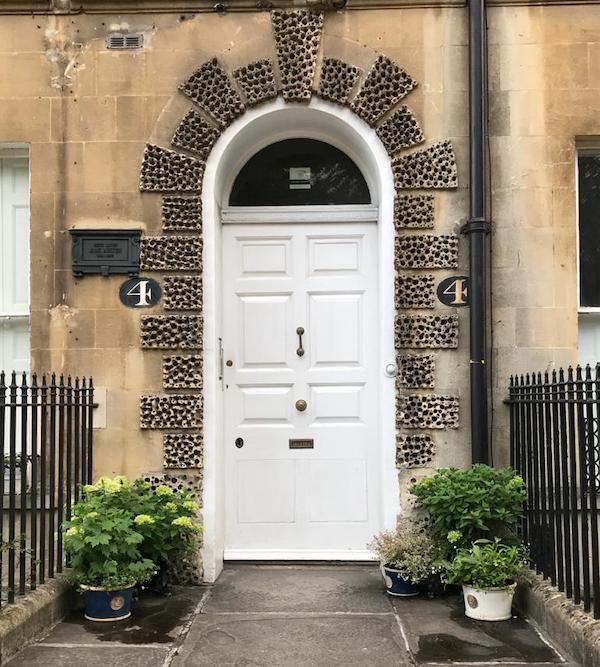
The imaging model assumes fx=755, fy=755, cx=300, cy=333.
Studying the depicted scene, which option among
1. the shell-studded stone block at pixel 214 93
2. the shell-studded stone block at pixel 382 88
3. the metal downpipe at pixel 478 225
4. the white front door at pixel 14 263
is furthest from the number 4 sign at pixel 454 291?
the white front door at pixel 14 263

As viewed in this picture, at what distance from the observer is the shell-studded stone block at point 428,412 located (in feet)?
18.2

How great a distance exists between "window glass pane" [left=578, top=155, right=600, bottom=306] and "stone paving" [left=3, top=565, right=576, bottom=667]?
8.29 feet

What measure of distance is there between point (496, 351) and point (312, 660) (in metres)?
2.61

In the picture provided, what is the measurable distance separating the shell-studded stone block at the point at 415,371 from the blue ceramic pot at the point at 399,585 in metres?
1.31

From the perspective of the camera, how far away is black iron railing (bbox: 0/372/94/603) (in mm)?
4234

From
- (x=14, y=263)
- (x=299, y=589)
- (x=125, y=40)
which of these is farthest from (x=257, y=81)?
(x=299, y=589)

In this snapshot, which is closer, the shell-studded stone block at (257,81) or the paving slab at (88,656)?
the paving slab at (88,656)

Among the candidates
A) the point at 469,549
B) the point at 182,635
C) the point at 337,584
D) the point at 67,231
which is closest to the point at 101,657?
the point at 182,635

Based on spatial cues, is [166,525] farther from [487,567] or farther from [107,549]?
[487,567]

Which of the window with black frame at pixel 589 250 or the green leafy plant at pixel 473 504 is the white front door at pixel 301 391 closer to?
the green leafy plant at pixel 473 504

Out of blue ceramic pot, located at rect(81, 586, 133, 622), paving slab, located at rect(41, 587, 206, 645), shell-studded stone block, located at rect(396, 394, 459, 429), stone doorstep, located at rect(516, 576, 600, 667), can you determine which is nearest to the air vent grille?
shell-studded stone block, located at rect(396, 394, 459, 429)

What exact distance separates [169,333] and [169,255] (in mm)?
581

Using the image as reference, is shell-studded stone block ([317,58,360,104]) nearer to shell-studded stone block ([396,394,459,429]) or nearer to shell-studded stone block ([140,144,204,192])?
shell-studded stone block ([140,144,204,192])

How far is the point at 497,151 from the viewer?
564 cm
